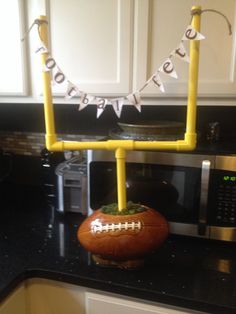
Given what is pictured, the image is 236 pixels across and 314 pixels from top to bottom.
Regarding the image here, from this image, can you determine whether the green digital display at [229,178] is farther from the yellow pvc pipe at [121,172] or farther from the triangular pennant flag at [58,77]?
the triangular pennant flag at [58,77]

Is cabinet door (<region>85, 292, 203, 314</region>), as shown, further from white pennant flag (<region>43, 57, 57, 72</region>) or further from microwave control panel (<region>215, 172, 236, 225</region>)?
white pennant flag (<region>43, 57, 57, 72</region>)

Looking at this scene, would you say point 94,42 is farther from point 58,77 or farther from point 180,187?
point 180,187

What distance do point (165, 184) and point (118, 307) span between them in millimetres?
426

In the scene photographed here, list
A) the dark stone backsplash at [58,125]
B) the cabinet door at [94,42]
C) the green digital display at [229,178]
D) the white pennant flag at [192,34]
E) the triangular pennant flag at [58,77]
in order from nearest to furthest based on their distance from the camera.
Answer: the white pennant flag at [192,34], the triangular pennant flag at [58,77], the green digital display at [229,178], the cabinet door at [94,42], the dark stone backsplash at [58,125]

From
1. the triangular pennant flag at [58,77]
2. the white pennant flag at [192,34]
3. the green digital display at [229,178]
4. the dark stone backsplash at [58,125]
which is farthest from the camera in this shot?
the dark stone backsplash at [58,125]

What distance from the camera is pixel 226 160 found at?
958mm

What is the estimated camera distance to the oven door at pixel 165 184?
39.4 inches

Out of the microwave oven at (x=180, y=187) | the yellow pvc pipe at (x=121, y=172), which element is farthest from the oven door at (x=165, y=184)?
the yellow pvc pipe at (x=121, y=172)

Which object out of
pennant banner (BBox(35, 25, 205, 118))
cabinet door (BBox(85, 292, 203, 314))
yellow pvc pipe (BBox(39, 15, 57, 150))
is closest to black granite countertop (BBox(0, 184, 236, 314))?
cabinet door (BBox(85, 292, 203, 314))

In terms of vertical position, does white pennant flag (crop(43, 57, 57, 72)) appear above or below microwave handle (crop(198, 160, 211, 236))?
above

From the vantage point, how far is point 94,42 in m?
1.12

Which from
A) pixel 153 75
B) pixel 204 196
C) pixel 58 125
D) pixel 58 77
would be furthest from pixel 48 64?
pixel 58 125

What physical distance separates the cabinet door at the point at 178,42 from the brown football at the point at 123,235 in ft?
1.64

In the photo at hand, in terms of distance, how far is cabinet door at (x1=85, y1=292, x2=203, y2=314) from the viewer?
821 mm
